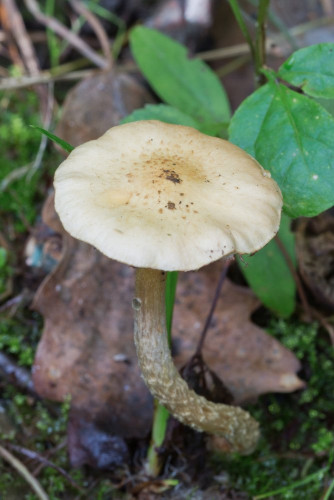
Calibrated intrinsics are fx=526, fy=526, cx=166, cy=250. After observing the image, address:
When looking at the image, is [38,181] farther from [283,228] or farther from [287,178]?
[287,178]

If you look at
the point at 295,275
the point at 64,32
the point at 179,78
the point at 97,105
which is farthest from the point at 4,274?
the point at 64,32

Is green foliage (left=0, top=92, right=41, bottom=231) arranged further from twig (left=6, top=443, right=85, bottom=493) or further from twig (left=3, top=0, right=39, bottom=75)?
twig (left=6, top=443, right=85, bottom=493)

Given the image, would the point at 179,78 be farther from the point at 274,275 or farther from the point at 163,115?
the point at 274,275

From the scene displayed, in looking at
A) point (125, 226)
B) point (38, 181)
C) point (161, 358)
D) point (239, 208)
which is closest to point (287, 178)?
point (239, 208)

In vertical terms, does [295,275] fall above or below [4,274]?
above

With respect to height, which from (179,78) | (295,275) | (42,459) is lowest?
(42,459)

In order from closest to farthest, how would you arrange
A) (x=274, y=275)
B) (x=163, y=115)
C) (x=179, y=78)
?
(x=163, y=115) → (x=274, y=275) → (x=179, y=78)

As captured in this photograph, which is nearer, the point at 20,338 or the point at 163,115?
the point at 163,115
